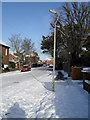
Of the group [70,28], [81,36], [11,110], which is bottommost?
[11,110]

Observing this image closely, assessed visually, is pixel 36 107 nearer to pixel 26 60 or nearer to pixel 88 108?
pixel 88 108

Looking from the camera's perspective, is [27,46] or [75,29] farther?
[27,46]

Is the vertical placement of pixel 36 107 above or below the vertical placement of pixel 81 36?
below

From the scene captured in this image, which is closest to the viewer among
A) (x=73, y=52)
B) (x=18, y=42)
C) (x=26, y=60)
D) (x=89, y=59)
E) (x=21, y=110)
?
(x=21, y=110)

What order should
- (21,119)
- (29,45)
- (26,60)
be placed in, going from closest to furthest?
(21,119), (29,45), (26,60)

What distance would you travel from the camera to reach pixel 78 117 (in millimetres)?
4543

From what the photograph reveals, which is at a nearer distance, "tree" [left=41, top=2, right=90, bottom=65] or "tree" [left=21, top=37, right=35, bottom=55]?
"tree" [left=41, top=2, right=90, bottom=65]

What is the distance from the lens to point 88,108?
211 inches

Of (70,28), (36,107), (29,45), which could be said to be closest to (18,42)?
(29,45)

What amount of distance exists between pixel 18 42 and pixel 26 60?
19.2 meters

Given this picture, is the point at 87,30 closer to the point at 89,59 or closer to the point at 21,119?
the point at 89,59

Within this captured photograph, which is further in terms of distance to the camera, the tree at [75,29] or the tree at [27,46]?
the tree at [27,46]

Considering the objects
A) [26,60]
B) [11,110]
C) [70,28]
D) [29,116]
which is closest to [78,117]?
[29,116]

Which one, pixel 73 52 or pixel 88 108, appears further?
pixel 73 52
